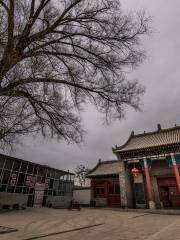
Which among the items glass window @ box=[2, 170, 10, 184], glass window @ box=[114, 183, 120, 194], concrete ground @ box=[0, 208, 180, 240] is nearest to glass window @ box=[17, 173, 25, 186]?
glass window @ box=[2, 170, 10, 184]

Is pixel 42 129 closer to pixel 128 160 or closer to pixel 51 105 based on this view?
pixel 51 105

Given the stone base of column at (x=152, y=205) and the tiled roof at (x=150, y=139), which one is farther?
the tiled roof at (x=150, y=139)

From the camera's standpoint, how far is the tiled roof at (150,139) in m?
20.0

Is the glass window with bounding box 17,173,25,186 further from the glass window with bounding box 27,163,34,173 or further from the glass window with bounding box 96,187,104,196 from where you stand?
the glass window with bounding box 96,187,104,196

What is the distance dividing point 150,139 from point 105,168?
7.48 metres

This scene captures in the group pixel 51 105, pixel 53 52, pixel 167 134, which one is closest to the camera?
pixel 53 52

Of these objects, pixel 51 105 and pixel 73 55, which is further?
pixel 51 105

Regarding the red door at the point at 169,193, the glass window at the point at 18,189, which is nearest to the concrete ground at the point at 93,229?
the glass window at the point at 18,189

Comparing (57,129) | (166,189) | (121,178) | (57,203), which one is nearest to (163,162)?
(166,189)

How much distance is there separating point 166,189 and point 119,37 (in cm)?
1756

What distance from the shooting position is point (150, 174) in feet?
64.7

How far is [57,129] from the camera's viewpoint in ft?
22.9

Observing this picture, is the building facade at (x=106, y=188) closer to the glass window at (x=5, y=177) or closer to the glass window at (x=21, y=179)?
the glass window at (x=21, y=179)

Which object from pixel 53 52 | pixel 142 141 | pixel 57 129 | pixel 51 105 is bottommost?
pixel 57 129
